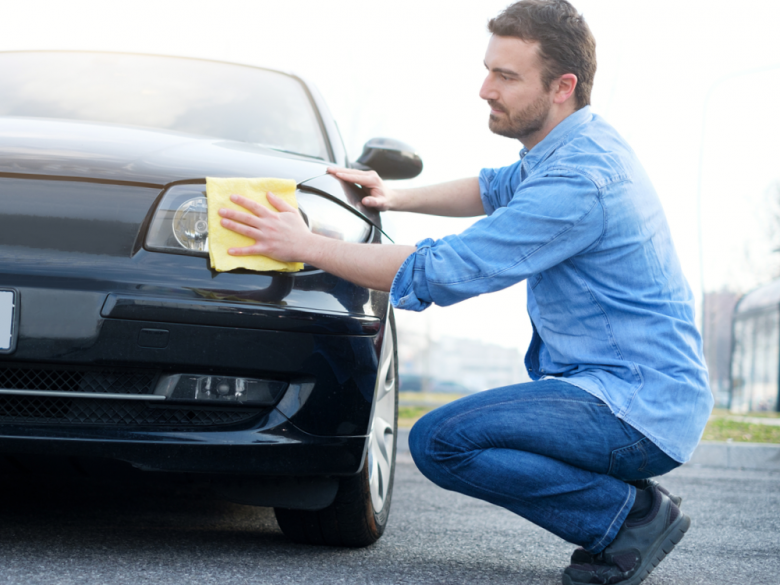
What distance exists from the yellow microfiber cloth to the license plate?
41cm

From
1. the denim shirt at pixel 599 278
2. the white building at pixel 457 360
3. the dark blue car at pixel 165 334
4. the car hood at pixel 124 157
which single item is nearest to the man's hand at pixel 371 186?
the car hood at pixel 124 157

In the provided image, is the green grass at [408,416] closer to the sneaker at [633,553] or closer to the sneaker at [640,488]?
the sneaker at [640,488]

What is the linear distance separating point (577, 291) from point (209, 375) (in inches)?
35.4

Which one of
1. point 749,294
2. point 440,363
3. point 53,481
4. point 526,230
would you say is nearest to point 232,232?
point 526,230

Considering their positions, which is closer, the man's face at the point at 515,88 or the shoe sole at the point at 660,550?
the shoe sole at the point at 660,550

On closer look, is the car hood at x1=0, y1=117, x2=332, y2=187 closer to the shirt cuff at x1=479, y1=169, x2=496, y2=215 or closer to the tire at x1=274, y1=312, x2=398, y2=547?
the tire at x1=274, y1=312, x2=398, y2=547

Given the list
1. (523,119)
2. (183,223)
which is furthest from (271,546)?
(523,119)

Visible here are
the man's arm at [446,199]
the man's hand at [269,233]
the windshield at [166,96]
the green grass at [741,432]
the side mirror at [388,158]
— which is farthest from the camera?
the green grass at [741,432]

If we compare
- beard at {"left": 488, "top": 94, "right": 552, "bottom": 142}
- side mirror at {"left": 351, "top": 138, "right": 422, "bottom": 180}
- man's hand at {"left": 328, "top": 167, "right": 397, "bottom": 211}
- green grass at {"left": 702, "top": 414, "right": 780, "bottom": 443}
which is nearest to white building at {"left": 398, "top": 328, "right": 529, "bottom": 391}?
green grass at {"left": 702, "top": 414, "right": 780, "bottom": 443}

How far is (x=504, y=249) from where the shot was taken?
6.21 ft

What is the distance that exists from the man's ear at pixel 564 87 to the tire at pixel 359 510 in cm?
75

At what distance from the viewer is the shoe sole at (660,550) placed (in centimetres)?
192

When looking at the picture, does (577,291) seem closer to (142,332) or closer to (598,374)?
(598,374)

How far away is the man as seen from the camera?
1.89m
